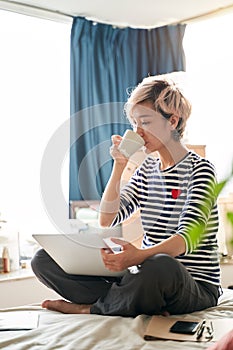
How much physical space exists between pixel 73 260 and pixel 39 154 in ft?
5.00

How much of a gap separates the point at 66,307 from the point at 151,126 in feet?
2.37

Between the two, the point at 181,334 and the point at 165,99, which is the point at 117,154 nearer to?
the point at 165,99

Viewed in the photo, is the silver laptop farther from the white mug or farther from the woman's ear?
the woman's ear

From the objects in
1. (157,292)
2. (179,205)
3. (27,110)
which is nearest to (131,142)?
(179,205)

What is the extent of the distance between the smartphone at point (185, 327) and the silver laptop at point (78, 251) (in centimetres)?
40

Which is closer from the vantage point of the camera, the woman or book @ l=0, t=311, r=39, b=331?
book @ l=0, t=311, r=39, b=331

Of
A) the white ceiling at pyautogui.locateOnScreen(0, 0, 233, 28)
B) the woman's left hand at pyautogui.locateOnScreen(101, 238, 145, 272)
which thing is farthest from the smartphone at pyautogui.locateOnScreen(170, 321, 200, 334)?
the white ceiling at pyautogui.locateOnScreen(0, 0, 233, 28)

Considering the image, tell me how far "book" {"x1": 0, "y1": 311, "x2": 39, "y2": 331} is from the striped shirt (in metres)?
0.52

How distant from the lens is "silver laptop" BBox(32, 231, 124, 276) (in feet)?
6.49

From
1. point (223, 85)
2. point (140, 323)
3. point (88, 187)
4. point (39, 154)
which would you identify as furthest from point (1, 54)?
point (140, 323)

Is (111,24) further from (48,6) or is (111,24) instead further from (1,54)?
(1,54)

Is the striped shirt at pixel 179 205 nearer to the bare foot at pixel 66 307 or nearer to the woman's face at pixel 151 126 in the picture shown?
the woman's face at pixel 151 126

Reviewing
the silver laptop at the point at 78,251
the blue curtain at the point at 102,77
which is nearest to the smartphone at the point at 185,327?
the silver laptop at the point at 78,251

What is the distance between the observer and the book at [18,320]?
5.41ft
